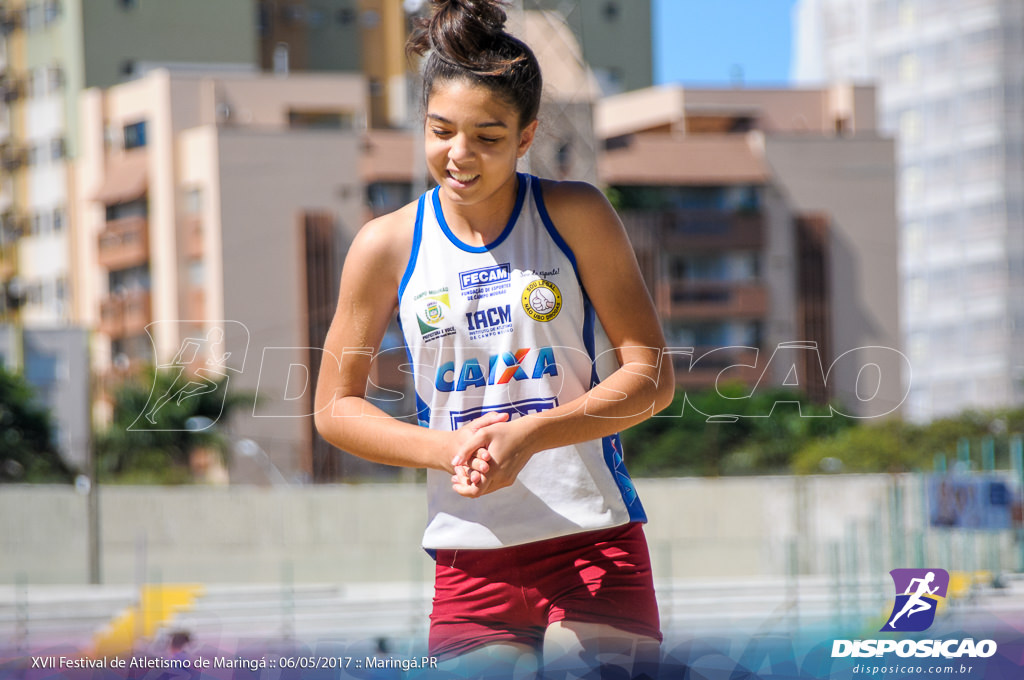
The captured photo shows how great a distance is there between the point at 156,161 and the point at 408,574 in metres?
24.7

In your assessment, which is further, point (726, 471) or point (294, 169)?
point (294, 169)

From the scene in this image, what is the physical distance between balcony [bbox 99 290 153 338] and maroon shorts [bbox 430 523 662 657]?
39.0m

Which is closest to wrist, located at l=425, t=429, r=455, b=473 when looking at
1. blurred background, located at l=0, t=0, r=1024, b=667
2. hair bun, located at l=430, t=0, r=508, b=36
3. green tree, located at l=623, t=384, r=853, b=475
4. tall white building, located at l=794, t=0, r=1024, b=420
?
hair bun, located at l=430, t=0, r=508, b=36

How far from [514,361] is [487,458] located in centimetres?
21

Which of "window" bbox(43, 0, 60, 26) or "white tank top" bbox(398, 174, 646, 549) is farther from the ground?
"window" bbox(43, 0, 60, 26)

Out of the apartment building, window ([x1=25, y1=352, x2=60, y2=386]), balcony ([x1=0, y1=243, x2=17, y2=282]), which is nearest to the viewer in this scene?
window ([x1=25, y1=352, x2=60, y2=386])

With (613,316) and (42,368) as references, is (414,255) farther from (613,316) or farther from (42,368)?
(42,368)

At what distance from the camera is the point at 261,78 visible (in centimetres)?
4041

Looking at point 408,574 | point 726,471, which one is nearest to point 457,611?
point 408,574

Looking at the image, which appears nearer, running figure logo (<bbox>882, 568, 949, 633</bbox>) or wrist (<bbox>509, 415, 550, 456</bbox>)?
wrist (<bbox>509, 415, 550, 456</bbox>)

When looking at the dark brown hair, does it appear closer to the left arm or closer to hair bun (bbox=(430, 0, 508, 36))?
hair bun (bbox=(430, 0, 508, 36))

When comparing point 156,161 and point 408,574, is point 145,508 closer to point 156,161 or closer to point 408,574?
point 408,574

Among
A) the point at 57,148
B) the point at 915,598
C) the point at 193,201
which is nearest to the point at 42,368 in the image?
the point at 193,201

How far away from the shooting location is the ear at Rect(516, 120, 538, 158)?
6.83 ft
